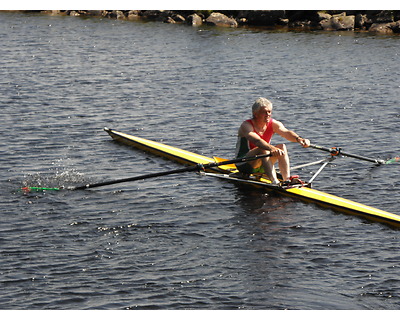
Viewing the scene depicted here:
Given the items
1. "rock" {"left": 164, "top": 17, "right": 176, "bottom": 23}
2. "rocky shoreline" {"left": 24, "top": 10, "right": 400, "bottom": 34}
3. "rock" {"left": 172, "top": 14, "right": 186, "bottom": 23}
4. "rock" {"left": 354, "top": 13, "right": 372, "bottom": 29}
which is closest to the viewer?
"rocky shoreline" {"left": 24, "top": 10, "right": 400, "bottom": 34}

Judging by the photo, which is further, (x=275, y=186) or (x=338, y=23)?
(x=338, y=23)

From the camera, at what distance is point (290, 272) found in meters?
12.5

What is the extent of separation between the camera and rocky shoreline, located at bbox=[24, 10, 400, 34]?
43219 millimetres

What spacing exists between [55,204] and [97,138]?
20.3 feet

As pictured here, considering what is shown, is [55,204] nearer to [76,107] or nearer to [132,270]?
[132,270]

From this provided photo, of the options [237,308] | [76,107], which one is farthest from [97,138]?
[237,308]

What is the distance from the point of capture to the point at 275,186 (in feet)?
53.4

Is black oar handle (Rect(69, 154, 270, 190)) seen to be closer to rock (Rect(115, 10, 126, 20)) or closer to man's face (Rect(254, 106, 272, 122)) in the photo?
man's face (Rect(254, 106, 272, 122))

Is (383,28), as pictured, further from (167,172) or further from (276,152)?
(167,172)

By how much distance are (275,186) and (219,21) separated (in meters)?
32.1

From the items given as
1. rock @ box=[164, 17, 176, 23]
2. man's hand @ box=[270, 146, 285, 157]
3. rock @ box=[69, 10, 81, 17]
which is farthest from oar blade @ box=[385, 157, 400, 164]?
rock @ box=[69, 10, 81, 17]

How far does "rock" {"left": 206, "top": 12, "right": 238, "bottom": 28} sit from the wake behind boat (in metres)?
27.3

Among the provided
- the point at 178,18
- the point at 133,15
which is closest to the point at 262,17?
the point at 178,18

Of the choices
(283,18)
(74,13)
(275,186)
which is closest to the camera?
(275,186)
